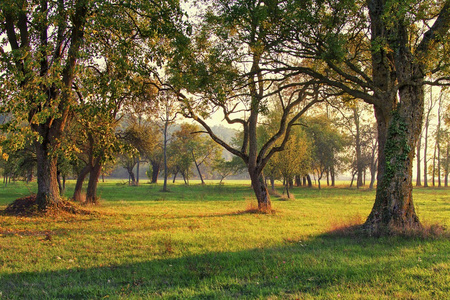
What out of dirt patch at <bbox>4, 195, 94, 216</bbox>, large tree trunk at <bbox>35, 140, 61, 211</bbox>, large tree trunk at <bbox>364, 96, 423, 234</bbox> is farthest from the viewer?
large tree trunk at <bbox>35, 140, 61, 211</bbox>

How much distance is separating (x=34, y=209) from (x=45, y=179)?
1.44m

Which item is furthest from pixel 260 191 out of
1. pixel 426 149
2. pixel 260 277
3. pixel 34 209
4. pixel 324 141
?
pixel 426 149

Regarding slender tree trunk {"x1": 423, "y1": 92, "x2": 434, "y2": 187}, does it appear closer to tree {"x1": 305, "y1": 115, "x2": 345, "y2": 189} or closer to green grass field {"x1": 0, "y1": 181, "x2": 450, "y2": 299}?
tree {"x1": 305, "y1": 115, "x2": 345, "y2": 189}

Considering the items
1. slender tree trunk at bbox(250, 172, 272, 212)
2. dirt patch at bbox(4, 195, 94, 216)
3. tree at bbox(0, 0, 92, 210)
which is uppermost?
tree at bbox(0, 0, 92, 210)

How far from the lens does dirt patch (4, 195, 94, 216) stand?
14.3 meters

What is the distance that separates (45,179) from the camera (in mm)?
14766

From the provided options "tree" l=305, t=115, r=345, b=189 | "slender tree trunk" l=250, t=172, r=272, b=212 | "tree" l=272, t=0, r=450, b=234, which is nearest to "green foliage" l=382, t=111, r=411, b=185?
"tree" l=272, t=0, r=450, b=234

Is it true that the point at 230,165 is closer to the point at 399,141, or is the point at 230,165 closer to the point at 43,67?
the point at 43,67

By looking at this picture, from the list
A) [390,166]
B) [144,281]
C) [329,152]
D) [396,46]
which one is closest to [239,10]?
[396,46]

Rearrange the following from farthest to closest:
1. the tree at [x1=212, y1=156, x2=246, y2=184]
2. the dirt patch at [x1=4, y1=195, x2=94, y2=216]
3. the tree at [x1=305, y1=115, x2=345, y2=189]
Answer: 1. the tree at [x1=212, y1=156, x2=246, y2=184]
2. the tree at [x1=305, y1=115, x2=345, y2=189]
3. the dirt patch at [x1=4, y1=195, x2=94, y2=216]

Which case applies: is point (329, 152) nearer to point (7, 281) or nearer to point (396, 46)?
point (396, 46)

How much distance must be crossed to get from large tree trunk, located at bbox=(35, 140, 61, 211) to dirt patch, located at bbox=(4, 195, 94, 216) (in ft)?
0.71

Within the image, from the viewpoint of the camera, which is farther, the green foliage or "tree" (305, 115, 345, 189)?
"tree" (305, 115, 345, 189)

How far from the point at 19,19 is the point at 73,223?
30.9 ft
